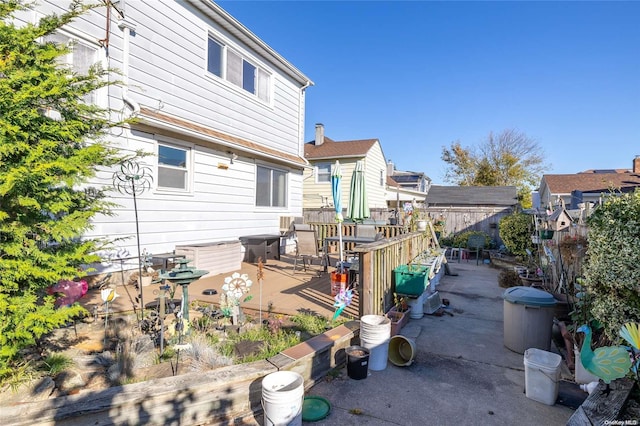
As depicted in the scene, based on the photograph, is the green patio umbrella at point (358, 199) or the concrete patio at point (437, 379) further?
the green patio umbrella at point (358, 199)

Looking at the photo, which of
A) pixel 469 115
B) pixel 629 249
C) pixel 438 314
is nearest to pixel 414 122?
pixel 469 115

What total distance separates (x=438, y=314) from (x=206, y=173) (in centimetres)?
565

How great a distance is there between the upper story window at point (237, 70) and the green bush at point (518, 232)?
8963 mm

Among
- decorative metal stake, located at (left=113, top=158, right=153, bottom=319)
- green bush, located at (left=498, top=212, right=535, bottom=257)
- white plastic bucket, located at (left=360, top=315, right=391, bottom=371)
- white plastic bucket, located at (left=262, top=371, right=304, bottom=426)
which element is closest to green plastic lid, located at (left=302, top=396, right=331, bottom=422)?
white plastic bucket, located at (left=262, top=371, right=304, bottom=426)

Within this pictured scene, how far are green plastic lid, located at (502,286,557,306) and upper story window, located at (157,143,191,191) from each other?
6.24 m

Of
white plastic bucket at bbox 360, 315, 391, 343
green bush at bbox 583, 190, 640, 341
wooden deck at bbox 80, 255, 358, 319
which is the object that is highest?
green bush at bbox 583, 190, 640, 341

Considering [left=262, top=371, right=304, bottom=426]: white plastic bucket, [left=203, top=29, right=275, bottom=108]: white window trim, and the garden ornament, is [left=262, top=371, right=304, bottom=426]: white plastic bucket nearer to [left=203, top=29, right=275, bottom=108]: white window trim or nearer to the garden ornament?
the garden ornament

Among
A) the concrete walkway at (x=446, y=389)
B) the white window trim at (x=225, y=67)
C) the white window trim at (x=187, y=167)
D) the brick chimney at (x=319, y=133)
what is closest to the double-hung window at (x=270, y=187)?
the white window trim at (x=225, y=67)

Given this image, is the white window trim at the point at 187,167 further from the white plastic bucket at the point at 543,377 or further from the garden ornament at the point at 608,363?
the garden ornament at the point at 608,363

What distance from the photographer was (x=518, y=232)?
34.6 ft

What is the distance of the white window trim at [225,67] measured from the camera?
7426mm

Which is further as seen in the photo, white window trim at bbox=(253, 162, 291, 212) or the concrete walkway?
white window trim at bbox=(253, 162, 291, 212)

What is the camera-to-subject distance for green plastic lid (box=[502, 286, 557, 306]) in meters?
3.77

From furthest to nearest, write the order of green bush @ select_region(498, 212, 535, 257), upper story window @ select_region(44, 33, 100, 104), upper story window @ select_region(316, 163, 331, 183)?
upper story window @ select_region(316, 163, 331, 183)
green bush @ select_region(498, 212, 535, 257)
upper story window @ select_region(44, 33, 100, 104)
